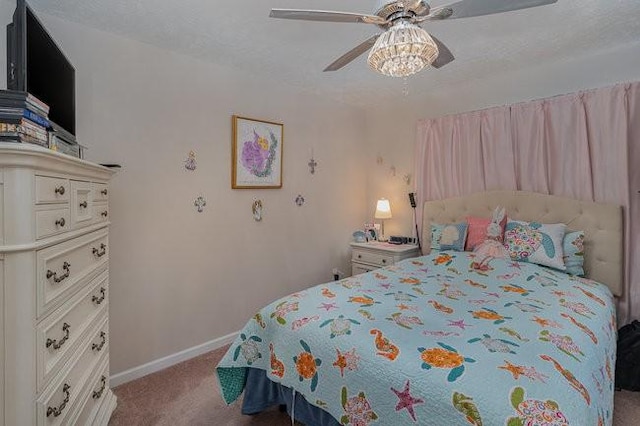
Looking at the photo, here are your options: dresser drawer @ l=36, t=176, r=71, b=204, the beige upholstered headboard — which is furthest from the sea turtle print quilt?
dresser drawer @ l=36, t=176, r=71, b=204

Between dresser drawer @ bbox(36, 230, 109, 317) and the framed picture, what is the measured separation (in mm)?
1371

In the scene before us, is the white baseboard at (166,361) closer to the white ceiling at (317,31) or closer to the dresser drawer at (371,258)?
the dresser drawer at (371,258)

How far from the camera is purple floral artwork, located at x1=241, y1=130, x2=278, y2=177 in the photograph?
9.26 feet

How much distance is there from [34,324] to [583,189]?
3.35 meters

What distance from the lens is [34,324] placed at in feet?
3.13

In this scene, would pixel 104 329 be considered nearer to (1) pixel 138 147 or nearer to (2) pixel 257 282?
(1) pixel 138 147

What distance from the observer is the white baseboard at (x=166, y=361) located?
217cm

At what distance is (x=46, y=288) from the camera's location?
3.35 feet

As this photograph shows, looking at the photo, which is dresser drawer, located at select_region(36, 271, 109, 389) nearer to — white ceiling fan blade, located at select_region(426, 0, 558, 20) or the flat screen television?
the flat screen television

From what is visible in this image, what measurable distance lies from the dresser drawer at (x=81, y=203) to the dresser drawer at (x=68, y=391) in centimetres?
52

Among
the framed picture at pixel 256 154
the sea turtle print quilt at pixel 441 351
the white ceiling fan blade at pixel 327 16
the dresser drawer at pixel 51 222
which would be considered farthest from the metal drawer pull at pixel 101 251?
the white ceiling fan blade at pixel 327 16

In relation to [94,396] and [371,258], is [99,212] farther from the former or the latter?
[371,258]

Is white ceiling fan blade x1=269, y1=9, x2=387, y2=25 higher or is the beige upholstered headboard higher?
white ceiling fan blade x1=269, y1=9, x2=387, y2=25

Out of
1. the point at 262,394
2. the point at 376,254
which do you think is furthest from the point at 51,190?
the point at 376,254
